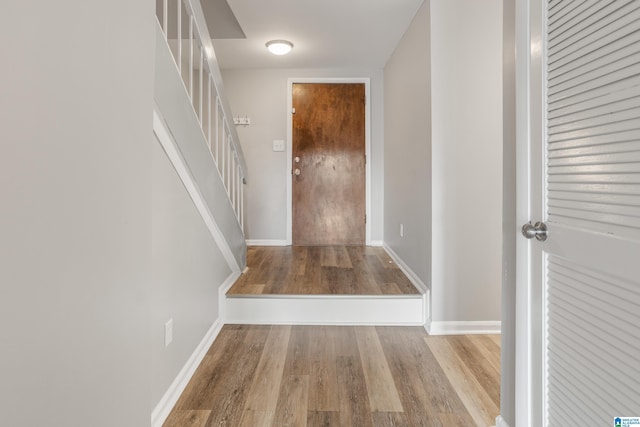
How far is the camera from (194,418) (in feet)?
4.83

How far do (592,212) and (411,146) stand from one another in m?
2.02

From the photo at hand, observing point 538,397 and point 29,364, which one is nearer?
point 29,364

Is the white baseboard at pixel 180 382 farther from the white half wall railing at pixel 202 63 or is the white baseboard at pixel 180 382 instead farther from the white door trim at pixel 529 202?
the white door trim at pixel 529 202

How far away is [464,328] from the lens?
232 centimetres

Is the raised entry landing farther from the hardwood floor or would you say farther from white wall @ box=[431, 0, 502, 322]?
white wall @ box=[431, 0, 502, 322]

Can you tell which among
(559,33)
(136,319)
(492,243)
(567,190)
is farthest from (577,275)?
(492,243)

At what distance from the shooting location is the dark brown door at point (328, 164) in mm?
4176

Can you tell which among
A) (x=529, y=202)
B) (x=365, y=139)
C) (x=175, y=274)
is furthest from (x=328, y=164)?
(x=529, y=202)

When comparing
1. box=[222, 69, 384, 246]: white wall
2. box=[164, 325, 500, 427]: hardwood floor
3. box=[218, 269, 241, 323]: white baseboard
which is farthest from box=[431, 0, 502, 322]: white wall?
box=[222, 69, 384, 246]: white wall

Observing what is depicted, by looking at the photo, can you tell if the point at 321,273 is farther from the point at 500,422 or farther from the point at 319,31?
the point at 319,31

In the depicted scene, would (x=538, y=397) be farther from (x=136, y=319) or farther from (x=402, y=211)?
(x=402, y=211)

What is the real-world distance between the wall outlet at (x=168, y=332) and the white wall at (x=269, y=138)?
8.85 ft

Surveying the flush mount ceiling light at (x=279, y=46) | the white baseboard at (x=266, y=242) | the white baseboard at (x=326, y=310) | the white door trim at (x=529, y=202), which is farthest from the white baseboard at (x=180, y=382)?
the flush mount ceiling light at (x=279, y=46)

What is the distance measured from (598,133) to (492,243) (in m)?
1.57
